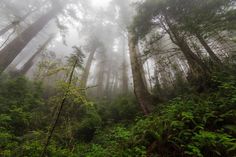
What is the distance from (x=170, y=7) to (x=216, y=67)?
382 cm

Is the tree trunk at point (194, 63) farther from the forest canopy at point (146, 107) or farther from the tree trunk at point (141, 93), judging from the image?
the tree trunk at point (141, 93)

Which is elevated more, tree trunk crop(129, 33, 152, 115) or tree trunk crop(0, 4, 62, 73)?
tree trunk crop(0, 4, 62, 73)

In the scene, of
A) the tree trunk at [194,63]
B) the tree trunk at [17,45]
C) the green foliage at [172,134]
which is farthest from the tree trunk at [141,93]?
the tree trunk at [17,45]

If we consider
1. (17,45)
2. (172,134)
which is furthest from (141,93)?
(17,45)

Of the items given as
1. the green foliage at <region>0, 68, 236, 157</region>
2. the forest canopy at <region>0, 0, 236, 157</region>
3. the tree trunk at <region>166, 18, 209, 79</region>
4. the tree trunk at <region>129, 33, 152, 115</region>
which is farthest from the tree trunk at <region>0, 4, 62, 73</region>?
the tree trunk at <region>166, 18, 209, 79</region>

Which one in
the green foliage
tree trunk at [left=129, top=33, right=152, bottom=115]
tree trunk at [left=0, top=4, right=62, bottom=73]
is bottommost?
the green foliage

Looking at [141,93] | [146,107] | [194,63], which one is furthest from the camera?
[141,93]

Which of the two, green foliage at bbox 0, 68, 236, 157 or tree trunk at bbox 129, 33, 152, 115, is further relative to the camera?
tree trunk at bbox 129, 33, 152, 115

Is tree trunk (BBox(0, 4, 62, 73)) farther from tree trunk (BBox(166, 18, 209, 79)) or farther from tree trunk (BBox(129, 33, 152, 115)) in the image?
tree trunk (BBox(166, 18, 209, 79))

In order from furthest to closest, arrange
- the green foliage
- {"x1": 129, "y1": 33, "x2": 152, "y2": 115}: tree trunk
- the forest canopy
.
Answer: {"x1": 129, "y1": 33, "x2": 152, "y2": 115}: tree trunk < the forest canopy < the green foliage

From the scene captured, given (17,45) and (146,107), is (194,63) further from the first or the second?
(17,45)

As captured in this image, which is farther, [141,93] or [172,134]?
[141,93]

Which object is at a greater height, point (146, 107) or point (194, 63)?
point (194, 63)

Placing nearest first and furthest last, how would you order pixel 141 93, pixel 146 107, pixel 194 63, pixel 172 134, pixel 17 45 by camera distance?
pixel 172 134 → pixel 146 107 → pixel 194 63 → pixel 141 93 → pixel 17 45
